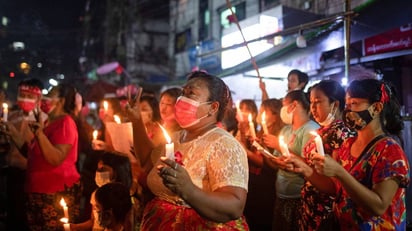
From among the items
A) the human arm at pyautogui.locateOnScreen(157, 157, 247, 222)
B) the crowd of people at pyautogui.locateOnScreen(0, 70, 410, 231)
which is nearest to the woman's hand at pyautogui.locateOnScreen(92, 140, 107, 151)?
the crowd of people at pyautogui.locateOnScreen(0, 70, 410, 231)

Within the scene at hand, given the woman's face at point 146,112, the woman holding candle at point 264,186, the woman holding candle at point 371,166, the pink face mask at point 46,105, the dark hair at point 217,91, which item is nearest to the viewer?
the woman holding candle at point 371,166

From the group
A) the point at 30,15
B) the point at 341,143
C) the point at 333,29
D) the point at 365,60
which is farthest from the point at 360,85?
the point at 30,15

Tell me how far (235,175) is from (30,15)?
57.4 ft

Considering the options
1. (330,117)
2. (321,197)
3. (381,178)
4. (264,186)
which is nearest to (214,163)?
(381,178)

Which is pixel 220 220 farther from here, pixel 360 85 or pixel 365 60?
pixel 365 60

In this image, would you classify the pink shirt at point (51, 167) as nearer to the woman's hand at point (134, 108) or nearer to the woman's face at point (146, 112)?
the woman's face at point (146, 112)

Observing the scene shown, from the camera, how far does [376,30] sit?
6.05 metres

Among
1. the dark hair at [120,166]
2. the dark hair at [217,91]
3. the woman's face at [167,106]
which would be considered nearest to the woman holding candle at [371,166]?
the dark hair at [217,91]

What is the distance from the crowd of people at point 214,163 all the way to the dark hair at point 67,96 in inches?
0.5

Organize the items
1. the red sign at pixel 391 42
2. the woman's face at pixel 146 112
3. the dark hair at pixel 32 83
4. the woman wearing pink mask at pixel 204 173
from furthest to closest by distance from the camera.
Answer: the red sign at pixel 391 42 → the woman's face at pixel 146 112 → the dark hair at pixel 32 83 → the woman wearing pink mask at pixel 204 173

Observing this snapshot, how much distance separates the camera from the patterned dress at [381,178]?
2398 mm

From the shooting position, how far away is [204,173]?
2246mm

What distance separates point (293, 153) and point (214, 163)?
→ 6.84 feet

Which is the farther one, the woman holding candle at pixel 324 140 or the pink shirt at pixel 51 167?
the pink shirt at pixel 51 167
